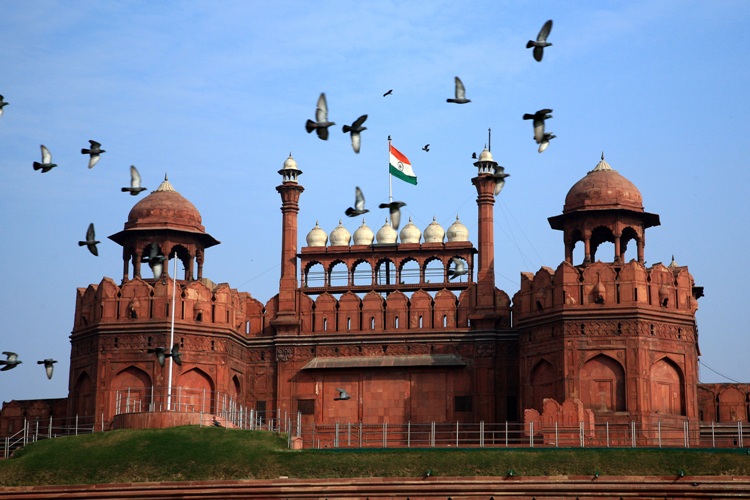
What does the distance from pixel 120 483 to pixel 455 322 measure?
15950mm

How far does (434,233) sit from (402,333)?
14.4 ft

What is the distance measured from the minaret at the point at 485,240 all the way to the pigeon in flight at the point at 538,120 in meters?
14.6

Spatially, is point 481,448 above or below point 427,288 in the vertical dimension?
below

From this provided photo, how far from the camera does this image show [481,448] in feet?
166

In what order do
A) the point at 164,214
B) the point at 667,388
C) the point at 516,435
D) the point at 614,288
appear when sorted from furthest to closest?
the point at 164,214 → the point at 516,435 → the point at 614,288 → the point at 667,388

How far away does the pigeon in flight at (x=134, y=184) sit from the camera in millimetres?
47259

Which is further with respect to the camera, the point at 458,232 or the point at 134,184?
the point at 458,232

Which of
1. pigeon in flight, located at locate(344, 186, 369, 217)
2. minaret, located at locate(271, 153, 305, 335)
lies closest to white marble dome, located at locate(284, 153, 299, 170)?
minaret, located at locate(271, 153, 305, 335)

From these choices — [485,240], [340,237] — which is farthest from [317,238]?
[485,240]

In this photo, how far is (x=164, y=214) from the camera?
2442 inches

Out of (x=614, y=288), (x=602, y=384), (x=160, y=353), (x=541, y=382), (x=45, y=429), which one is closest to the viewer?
(x=160, y=353)


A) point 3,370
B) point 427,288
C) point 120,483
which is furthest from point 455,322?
point 3,370

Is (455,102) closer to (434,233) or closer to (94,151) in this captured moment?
(94,151)

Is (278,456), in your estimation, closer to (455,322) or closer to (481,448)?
(481,448)
